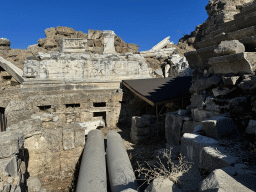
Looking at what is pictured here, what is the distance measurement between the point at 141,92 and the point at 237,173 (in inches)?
197

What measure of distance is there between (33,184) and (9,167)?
157cm

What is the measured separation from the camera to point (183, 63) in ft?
35.3

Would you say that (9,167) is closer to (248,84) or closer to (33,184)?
(33,184)

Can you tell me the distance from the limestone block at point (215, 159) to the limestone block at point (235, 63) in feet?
5.04

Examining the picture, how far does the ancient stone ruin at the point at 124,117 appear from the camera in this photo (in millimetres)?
2156

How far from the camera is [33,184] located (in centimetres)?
388

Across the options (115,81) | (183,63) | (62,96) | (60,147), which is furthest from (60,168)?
(183,63)

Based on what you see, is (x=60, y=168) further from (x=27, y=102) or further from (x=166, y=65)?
(x=166, y=65)

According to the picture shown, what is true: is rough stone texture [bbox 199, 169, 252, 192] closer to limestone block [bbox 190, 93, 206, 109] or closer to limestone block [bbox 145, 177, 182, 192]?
limestone block [bbox 145, 177, 182, 192]

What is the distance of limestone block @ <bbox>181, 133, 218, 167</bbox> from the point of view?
222 centimetres

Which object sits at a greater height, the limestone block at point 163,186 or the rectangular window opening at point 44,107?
the rectangular window opening at point 44,107

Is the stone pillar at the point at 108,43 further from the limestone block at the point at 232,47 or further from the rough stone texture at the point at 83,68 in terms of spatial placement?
the limestone block at the point at 232,47

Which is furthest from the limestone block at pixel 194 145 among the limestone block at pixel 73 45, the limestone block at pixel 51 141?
the limestone block at pixel 73 45

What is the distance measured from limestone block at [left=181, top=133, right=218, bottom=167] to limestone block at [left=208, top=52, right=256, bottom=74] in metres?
1.38
